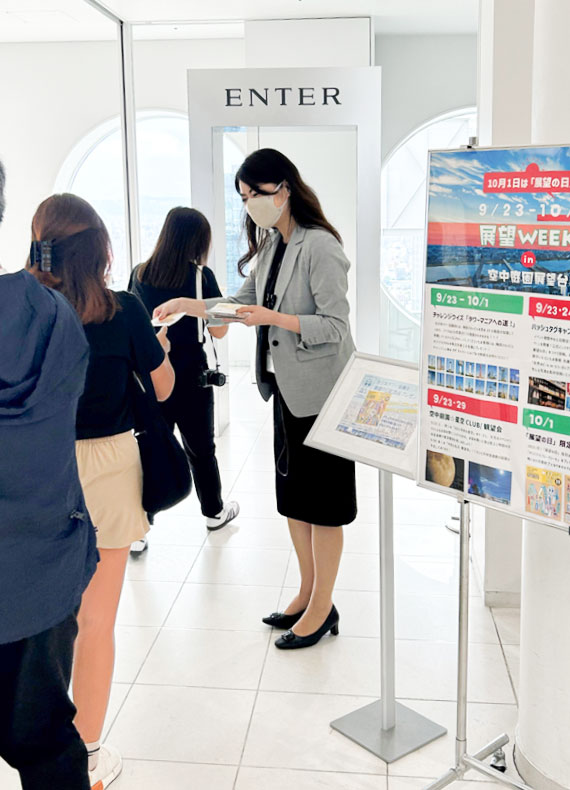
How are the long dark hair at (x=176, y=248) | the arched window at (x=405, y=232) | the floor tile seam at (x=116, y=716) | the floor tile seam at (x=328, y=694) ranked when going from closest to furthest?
the floor tile seam at (x=116, y=716) → the floor tile seam at (x=328, y=694) → the long dark hair at (x=176, y=248) → the arched window at (x=405, y=232)

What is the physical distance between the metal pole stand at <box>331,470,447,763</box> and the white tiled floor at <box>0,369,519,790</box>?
0.03m

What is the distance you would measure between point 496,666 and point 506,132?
1.94m

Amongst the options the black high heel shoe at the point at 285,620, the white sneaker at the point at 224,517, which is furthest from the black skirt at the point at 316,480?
the white sneaker at the point at 224,517

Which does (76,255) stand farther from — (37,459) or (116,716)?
(116,716)

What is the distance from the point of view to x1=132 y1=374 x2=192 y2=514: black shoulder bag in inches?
89.6

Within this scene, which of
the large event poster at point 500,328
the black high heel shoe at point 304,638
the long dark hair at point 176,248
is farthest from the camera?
the long dark hair at point 176,248

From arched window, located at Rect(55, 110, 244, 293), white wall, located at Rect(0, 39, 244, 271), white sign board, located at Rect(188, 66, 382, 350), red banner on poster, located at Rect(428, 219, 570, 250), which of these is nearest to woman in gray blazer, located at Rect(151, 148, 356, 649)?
red banner on poster, located at Rect(428, 219, 570, 250)

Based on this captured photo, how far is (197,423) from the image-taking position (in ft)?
13.3

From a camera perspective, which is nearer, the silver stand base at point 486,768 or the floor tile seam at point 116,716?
the silver stand base at point 486,768

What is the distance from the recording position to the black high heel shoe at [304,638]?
310cm

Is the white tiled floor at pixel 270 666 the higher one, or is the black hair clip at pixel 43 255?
the black hair clip at pixel 43 255

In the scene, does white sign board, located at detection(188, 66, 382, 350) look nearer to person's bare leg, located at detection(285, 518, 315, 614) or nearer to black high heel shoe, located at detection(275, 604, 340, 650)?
person's bare leg, located at detection(285, 518, 315, 614)

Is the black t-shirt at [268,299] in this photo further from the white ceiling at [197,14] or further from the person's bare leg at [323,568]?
the white ceiling at [197,14]

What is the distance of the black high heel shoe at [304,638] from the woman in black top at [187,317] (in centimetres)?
126
